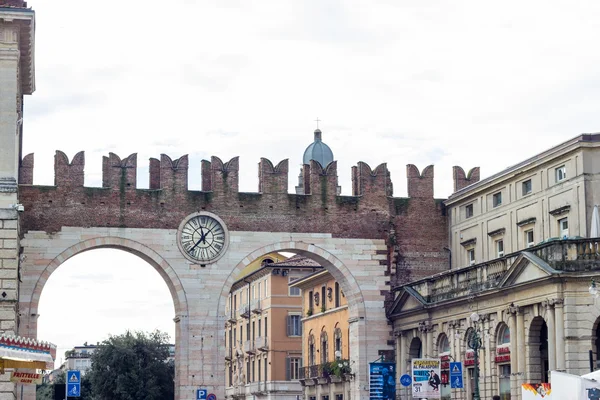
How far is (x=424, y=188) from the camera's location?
170 feet

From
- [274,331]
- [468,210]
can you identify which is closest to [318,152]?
[274,331]

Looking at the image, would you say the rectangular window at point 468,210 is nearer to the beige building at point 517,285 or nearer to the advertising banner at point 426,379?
the beige building at point 517,285

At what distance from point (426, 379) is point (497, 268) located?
20.2 feet

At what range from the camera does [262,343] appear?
8219 centimetres

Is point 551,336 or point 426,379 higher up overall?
point 551,336

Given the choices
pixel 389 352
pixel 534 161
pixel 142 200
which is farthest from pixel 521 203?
pixel 142 200

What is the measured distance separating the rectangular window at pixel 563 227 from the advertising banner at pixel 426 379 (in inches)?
321

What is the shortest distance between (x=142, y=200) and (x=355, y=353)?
425 inches

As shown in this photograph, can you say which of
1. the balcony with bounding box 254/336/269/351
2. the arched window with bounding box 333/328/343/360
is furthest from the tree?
the arched window with bounding box 333/328/343/360

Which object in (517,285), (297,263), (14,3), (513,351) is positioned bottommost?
(513,351)

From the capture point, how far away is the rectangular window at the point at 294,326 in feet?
268

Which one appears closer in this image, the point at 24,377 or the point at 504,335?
the point at 24,377

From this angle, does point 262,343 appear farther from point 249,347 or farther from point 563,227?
point 563,227

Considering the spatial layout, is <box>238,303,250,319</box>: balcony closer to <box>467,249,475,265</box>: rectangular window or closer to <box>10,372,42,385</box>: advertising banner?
<box>467,249,475,265</box>: rectangular window
